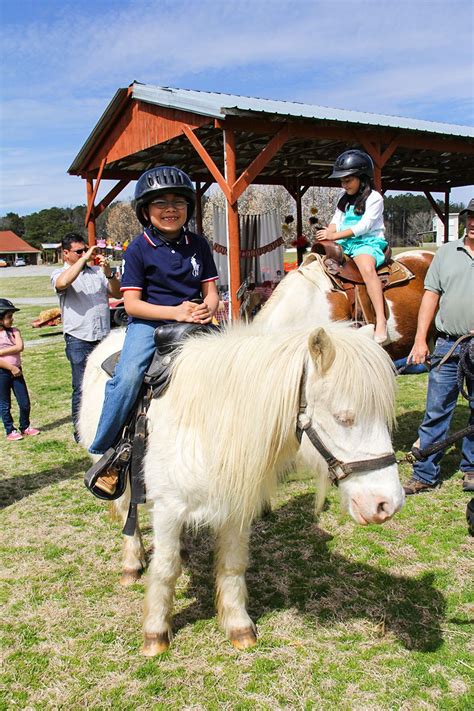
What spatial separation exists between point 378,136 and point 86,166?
8.29 metres

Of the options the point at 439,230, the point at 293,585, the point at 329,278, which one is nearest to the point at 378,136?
the point at 329,278

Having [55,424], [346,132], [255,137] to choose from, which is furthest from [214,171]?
[55,424]

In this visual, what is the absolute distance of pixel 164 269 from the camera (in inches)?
115

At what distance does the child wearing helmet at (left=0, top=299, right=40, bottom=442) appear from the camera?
21.9 ft

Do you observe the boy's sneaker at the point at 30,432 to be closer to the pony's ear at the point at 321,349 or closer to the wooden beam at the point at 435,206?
the pony's ear at the point at 321,349

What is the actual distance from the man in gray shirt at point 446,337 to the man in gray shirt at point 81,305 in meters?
3.57

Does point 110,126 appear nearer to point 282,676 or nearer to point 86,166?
point 86,166

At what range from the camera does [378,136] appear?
409 inches

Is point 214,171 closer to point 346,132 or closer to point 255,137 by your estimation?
point 346,132

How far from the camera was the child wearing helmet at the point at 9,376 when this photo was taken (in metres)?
6.69

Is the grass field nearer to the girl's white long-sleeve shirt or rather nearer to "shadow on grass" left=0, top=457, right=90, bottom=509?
"shadow on grass" left=0, top=457, right=90, bottom=509

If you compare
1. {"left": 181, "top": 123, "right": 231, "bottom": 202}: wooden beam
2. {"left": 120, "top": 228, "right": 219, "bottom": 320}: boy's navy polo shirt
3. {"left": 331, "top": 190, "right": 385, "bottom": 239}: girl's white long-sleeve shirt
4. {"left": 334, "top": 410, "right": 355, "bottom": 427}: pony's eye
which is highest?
{"left": 181, "top": 123, "right": 231, "bottom": 202}: wooden beam

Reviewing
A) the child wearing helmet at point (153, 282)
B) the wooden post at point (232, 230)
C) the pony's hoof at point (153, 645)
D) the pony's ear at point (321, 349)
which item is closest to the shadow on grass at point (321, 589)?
the pony's hoof at point (153, 645)

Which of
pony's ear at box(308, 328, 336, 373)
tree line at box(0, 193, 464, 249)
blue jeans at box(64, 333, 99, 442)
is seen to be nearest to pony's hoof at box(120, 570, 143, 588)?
pony's ear at box(308, 328, 336, 373)
